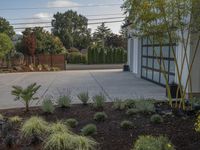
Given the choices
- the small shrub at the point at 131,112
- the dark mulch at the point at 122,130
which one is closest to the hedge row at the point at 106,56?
the dark mulch at the point at 122,130

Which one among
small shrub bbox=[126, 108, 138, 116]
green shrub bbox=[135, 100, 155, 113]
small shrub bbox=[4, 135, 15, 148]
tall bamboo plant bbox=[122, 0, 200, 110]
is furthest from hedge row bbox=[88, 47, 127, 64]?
small shrub bbox=[4, 135, 15, 148]

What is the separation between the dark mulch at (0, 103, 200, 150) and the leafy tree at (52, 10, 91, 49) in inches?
1825

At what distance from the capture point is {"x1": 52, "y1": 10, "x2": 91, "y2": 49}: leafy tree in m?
54.5

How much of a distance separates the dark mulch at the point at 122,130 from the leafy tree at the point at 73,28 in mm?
46365

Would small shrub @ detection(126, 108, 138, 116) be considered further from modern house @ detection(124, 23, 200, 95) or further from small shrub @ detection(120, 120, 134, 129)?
modern house @ detection(124, 23, 200, 95)

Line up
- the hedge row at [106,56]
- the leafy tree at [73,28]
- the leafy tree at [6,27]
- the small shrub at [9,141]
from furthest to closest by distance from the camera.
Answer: the leafy tree at [73,28] → the hedge row at [106,56] → the leafy tree at [6,27] → the small shrub at [9,141]

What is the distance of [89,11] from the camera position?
37.2 metres

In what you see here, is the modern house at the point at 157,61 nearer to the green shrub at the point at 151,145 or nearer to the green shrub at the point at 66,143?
the green shrub at the point at 151,145

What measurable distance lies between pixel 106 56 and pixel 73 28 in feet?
90.1

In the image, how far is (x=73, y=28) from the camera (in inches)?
2330

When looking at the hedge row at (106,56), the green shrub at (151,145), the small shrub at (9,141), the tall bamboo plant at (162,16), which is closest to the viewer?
the green shrub at (151,145)

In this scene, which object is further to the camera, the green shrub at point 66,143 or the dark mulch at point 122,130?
the dark mulch at point 122,130

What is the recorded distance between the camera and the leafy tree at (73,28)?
54469mm

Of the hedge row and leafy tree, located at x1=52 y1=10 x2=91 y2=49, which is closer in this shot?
the hedge row
